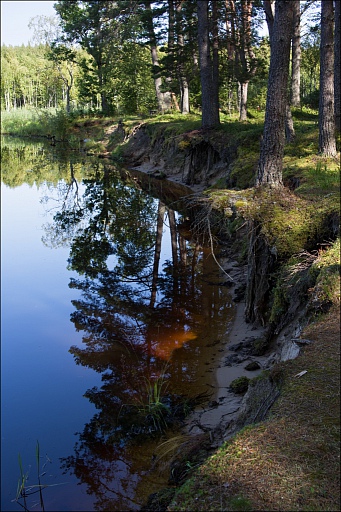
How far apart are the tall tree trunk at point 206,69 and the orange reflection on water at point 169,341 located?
12.6 metres

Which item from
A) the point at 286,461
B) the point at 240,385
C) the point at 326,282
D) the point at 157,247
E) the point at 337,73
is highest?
the point at 337,73

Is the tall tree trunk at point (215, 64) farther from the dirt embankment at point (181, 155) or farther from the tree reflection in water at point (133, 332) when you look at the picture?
the tree reflection in water at point (133, 332)

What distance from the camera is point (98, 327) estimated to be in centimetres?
→ 855

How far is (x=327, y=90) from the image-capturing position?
11375mm

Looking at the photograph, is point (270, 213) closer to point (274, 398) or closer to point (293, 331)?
point (293, 331)

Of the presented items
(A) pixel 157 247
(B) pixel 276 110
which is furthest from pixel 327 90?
(A) pixel 157 247

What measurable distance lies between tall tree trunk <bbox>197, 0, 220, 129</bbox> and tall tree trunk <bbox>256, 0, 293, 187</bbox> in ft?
35.0

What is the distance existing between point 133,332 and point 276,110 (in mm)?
4628

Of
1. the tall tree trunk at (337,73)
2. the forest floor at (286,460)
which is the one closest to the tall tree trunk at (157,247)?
the forest floor at (286,460)

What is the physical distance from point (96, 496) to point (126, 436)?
0.95 metres

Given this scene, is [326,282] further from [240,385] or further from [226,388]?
[226,388]

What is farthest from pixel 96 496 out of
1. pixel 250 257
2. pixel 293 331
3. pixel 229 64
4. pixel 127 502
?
pixel 229 64

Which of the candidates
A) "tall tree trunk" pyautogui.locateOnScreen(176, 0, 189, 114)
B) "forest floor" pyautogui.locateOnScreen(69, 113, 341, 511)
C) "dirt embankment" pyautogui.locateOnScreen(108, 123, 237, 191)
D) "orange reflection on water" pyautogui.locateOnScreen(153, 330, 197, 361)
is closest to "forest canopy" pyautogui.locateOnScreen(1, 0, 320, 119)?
"tall tree trunk" pyautogui.locateOnScreen(176, 0, 189, 114)

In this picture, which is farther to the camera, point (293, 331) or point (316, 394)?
point (293, 331)
